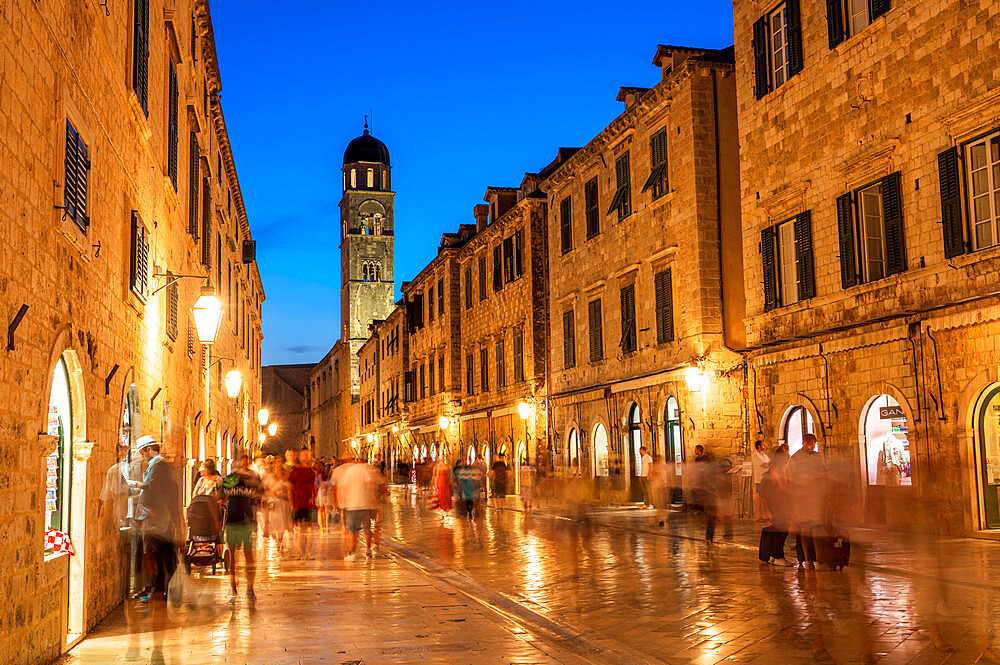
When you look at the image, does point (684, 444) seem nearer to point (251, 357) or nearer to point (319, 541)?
point (319, 541)

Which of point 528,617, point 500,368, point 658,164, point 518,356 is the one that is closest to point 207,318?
point 528,617

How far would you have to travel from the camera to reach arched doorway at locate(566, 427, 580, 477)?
3256 centimetres

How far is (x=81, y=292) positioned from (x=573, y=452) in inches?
998

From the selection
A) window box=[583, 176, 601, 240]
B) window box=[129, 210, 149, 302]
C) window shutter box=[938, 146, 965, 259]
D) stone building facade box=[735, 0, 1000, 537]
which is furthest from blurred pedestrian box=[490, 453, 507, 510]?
window box=[129, 210, 149, 302]

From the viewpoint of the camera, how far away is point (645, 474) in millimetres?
24953

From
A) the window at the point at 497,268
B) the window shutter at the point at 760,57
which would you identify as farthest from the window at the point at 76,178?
the window at the point at 497,268

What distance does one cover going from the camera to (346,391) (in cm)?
9100

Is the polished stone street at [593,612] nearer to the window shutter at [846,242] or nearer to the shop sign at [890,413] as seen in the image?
the shop sign at [890,413]

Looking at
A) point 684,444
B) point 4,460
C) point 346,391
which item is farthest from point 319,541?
point 346,391

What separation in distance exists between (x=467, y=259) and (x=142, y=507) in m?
36.2

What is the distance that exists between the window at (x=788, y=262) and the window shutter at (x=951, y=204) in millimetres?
3868

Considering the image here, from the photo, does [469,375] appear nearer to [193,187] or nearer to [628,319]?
[628,319]

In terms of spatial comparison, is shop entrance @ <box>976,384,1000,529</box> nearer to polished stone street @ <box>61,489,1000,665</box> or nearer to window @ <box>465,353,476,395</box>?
polished stone street @ <box>61,489,1000,665</box>

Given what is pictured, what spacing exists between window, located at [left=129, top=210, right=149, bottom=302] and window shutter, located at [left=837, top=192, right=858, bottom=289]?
1248 centimetres
